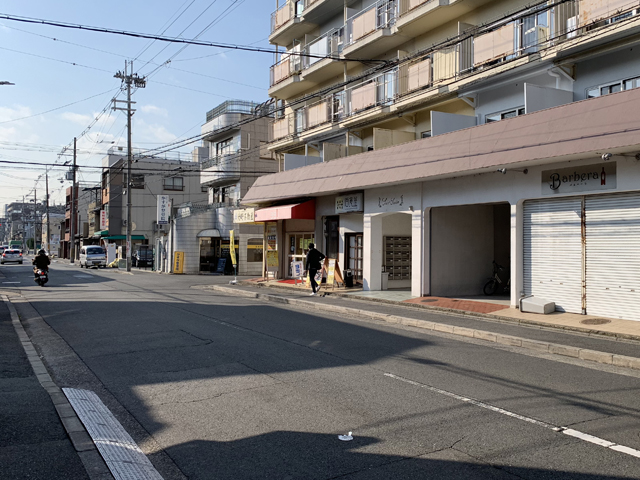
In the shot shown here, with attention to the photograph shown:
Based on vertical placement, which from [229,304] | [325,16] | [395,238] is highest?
[325,16]

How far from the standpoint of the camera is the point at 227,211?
122 ft

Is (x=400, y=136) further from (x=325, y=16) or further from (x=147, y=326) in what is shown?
(x=147, y=326)

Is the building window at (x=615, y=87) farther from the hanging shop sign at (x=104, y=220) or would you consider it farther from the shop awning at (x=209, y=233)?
the hanging shop sign at (x=104, y=220)

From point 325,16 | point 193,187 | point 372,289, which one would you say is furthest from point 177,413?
point 193,187

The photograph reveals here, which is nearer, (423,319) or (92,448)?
(92,448)

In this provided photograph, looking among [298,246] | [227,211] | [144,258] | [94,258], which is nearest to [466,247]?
[298,246]

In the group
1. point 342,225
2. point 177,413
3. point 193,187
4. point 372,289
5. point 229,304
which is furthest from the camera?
point 193,187

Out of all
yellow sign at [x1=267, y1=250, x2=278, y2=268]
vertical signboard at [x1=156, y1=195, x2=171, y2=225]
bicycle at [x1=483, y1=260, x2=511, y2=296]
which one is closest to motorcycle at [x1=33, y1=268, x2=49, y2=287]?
yellow sign at [x1=267, y1=250, x2=278, y2=268]

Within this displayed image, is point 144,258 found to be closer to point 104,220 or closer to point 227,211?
point 227,211

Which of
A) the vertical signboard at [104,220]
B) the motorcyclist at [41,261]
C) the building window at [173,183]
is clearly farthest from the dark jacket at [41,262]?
the vertical signboard at [104,220]

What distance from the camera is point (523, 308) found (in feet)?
45.0

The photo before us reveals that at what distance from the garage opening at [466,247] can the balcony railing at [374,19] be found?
318 inches

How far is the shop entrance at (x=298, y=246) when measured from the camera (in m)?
25.4

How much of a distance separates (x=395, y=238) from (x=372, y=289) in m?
2.39
